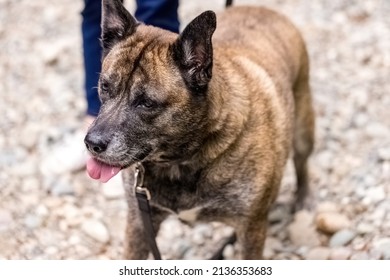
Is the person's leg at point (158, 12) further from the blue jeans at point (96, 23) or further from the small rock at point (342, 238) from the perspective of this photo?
the small rock at point (342, 238)

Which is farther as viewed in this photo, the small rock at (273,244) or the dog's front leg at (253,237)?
the small rock at (273,244)

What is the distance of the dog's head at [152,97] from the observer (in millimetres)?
3057

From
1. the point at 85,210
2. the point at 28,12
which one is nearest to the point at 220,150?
the point at 85,210

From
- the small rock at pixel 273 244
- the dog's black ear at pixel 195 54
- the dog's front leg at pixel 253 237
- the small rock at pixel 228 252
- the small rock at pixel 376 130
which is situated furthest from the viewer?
the small rock at pixel 376 130

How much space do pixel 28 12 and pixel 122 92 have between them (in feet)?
14.6

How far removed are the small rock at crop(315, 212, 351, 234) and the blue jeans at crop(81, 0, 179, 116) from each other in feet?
5.30

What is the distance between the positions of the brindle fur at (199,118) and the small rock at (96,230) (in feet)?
1.89

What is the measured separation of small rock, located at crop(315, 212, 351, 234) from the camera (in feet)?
14.4

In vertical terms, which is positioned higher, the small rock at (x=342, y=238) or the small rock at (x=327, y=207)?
the small rock at (x=342, y=238)

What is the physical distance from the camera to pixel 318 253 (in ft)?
13.8

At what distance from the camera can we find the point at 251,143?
3.46 metres

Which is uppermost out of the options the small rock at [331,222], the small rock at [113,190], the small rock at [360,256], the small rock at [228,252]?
the small rock at [360,256]

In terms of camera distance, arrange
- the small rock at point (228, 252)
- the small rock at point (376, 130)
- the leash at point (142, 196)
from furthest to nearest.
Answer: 1. the small rock at point (376, 130)
2. the small rock at point (228, 252)
3. the leash at point (142, 196)

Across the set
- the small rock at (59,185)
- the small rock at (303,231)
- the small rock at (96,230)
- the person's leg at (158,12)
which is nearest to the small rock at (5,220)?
the small rock at (59,185)
